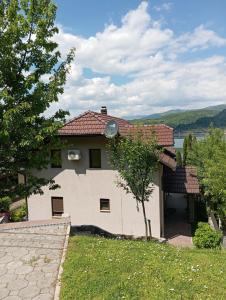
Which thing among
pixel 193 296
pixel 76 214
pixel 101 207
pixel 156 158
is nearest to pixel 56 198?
pixel 76 214

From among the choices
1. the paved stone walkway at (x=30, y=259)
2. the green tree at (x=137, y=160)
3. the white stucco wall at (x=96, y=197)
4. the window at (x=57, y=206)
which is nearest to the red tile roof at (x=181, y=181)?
the white stucco wall at (x=96, y=197)

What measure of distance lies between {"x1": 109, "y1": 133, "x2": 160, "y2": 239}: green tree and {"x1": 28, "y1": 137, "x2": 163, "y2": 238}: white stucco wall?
2894mm

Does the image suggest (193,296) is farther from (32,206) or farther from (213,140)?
(213,140)

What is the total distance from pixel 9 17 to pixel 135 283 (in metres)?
7.00

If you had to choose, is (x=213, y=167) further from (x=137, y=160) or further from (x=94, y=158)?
(x=94, y=158)

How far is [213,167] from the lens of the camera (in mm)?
14859

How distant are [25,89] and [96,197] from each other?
11.4 metres

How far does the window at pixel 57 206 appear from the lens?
62.3 ft

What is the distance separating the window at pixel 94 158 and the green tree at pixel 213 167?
592cm

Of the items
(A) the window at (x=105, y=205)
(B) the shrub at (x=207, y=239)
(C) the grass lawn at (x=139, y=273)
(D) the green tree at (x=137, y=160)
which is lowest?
(B) the shrub at (x=207, y=239)

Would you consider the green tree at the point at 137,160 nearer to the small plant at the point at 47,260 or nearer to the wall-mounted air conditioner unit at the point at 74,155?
the wall-mounted air conditioner unit at the point at 74,155

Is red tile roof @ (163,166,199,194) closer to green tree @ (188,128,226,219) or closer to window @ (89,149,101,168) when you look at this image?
green tree @ (188,128,226,219)

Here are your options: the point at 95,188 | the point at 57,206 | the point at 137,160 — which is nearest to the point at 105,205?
the point at 95,188

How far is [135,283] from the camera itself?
7484 mm
